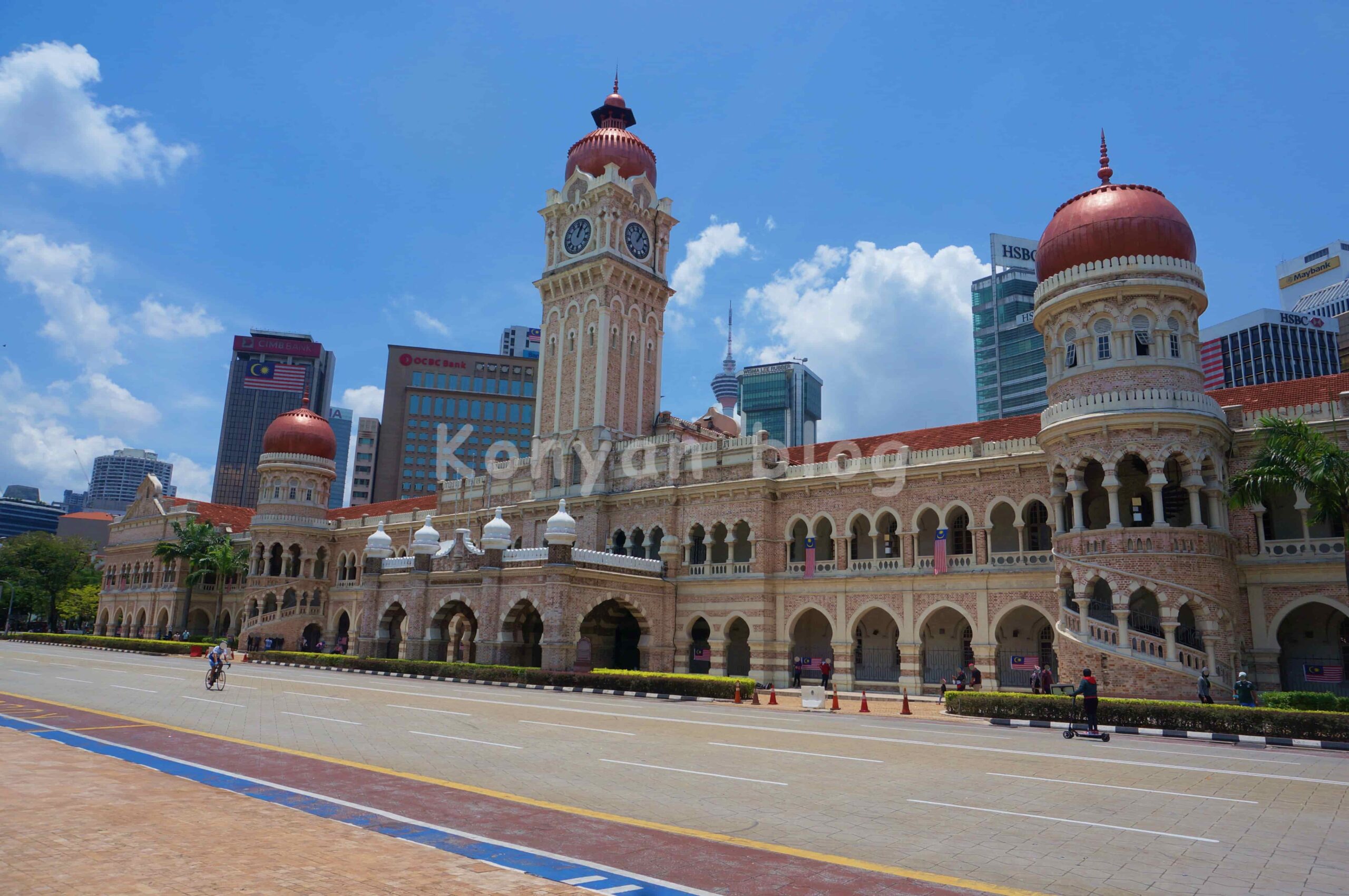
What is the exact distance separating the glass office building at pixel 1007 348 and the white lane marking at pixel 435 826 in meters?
122

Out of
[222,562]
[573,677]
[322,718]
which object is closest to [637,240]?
[573,677]

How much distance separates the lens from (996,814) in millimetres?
10172

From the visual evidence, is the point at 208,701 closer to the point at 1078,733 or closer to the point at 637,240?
the point at 1078,733

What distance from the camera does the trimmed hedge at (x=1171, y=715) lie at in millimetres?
18984

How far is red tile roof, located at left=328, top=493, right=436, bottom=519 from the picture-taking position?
58375 mm

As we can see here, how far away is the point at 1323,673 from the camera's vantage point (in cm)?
2627

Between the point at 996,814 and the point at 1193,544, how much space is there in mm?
19357

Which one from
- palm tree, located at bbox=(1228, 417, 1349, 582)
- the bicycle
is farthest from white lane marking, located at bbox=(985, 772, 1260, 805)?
the bicycle

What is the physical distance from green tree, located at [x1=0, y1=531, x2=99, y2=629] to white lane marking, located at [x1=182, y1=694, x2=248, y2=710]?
7577cm

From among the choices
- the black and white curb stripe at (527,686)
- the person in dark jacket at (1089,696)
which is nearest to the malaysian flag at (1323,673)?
the person in dark jacket at (1089,696)

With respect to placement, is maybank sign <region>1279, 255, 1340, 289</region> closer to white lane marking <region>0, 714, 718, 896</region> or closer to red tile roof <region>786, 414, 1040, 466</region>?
red tile roof <region>786, 414, 1040, 466</region>

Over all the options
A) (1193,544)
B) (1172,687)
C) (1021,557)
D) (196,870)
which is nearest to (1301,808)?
(196,870)

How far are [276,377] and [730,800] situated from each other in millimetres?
170273

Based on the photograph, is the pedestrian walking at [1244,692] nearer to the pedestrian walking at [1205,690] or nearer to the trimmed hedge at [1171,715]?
the pedestrian walking at [1205,690]
